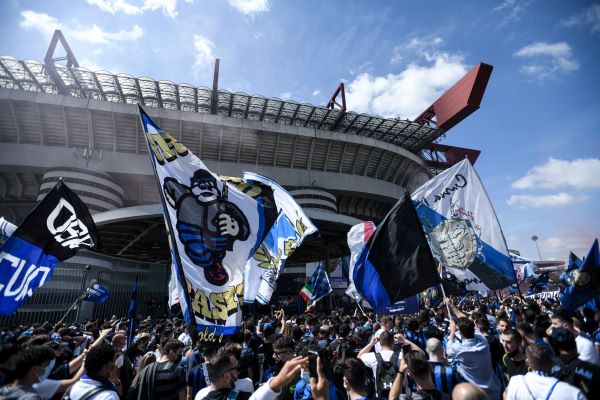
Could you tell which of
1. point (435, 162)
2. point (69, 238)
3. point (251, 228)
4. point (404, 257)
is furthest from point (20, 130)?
point (435, 162)

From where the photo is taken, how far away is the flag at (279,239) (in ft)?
23.5

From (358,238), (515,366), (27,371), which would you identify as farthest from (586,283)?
(27,371)

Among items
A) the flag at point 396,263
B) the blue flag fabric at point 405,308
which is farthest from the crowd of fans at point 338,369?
the blue flag fabric at point 405,308

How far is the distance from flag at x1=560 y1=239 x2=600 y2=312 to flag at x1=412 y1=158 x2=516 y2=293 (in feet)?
3.52

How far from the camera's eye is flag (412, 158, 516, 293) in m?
6.61

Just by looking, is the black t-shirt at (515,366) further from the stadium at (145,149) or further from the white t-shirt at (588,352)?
the stadium at (145,149)

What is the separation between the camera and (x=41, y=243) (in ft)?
17.8

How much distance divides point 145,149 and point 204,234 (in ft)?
111

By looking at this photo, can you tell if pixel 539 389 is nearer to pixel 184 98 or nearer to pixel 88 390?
pixel 88 390

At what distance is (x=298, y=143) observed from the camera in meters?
36.9

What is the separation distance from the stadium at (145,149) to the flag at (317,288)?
9.11m

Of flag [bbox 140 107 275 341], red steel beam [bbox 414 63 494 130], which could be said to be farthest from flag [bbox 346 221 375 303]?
red steel beam [bbox 414 63 494 130]

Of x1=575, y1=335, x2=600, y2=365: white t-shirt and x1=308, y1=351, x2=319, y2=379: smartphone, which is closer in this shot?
x1=308, y1=351, x2=319, y2=379: smartphone

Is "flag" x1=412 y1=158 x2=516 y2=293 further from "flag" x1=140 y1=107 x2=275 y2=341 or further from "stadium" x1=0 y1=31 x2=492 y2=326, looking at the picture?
"stadium" x1=0 y1=31 x2=492 y2=326
